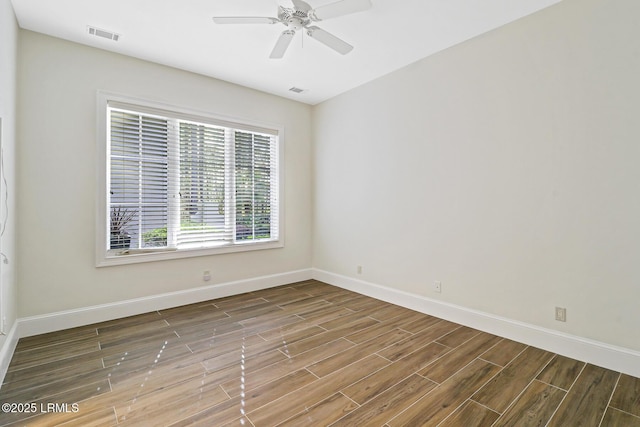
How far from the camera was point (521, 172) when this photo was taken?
9.15ft

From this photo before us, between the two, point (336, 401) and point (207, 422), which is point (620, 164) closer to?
point (336, 401)

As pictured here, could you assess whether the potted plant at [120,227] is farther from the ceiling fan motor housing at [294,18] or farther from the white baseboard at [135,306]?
the ceiling fan motor housing at [294,18]

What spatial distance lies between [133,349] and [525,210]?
11.9ft

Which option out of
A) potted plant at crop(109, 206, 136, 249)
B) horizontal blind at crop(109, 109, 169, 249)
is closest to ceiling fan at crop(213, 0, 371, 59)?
horizontal blind at crop(109, 109, 169, 249)

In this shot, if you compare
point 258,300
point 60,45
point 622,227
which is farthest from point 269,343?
point 60,45

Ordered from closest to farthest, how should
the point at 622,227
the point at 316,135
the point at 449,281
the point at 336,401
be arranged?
the point at 336,401 → the point at 622,227 → the point at 449,281 → the point at 316,135

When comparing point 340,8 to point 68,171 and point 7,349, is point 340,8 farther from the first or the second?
point 7,349

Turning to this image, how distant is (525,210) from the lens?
2.77 m

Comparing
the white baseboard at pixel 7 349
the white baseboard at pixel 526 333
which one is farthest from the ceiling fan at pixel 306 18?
the white baseboard at pixel 7 349

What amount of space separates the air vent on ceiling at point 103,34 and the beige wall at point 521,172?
2886 millimetres

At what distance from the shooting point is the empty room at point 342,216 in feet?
7.02

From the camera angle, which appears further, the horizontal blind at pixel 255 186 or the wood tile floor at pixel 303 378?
the horizontal blind at pixel 255 186

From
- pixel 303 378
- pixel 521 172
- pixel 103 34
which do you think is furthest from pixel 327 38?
pixel 303 378

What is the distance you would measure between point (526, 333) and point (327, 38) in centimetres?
308
